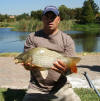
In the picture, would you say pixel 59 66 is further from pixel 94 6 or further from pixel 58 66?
pixel 94 6

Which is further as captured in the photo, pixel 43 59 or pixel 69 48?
pixel 69 48

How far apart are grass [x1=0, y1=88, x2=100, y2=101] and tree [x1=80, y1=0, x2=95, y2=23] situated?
257 ft

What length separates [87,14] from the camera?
83.9 m

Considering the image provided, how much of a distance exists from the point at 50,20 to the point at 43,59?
654 millimetres

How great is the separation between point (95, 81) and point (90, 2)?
8789 centimetres

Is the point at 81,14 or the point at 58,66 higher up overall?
the point at 58,66

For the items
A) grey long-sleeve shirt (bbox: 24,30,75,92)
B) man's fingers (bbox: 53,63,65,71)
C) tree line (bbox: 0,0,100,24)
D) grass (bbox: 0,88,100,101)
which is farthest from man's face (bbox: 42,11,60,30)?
tree line (bbox: 0,0,100,24)

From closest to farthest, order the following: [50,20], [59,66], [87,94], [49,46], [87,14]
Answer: [59,66] → [50,20] → [49,46] → [87,94] → [87,14]

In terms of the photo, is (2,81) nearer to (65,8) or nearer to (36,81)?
(36,81)

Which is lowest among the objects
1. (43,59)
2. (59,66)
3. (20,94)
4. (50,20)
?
(20,94)

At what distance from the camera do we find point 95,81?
22.6 ft

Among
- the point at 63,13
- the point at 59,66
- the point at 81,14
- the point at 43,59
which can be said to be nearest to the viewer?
the point at 43,59

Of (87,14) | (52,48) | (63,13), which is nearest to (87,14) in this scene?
(87,14)

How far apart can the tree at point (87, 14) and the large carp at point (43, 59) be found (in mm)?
80883
